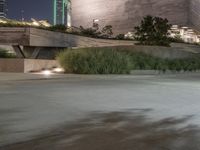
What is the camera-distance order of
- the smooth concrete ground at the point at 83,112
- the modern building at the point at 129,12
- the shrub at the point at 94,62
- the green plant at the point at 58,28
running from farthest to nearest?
the modern building at the point at 129,12, the green plant at the point at 58,28, the shrub at the point at 94,62, the smooth concrete ground at the point at 83,112

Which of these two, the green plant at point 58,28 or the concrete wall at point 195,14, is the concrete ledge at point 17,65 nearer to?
the green plant at point 58,28

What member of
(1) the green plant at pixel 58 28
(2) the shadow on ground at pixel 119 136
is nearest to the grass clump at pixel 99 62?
(1) the green plant at pixel 58 28

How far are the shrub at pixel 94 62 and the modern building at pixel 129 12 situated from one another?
2842 centimetres

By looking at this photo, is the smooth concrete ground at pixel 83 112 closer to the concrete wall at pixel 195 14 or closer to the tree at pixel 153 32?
the tree at pixel 153 32

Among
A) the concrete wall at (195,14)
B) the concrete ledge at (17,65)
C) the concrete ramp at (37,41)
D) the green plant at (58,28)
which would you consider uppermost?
the concrete wall at (195,14)

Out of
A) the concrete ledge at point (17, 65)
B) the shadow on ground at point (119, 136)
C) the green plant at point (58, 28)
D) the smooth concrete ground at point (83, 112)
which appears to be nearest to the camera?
the shadow on ground at point (119, 136)

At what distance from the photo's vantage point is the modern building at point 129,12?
47219 mm

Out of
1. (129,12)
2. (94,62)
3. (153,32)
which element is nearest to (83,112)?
(94,62)

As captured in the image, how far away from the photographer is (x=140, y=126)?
609cm

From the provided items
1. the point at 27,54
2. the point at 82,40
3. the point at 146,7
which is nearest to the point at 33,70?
the point at 27,54

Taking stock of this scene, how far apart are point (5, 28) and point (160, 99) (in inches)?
761

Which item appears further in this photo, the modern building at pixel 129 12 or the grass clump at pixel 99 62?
the modern building at pixel 129 12

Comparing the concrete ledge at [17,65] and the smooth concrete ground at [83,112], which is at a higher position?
the concrete ledge at [17,65]

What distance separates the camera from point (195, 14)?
48781 mm
